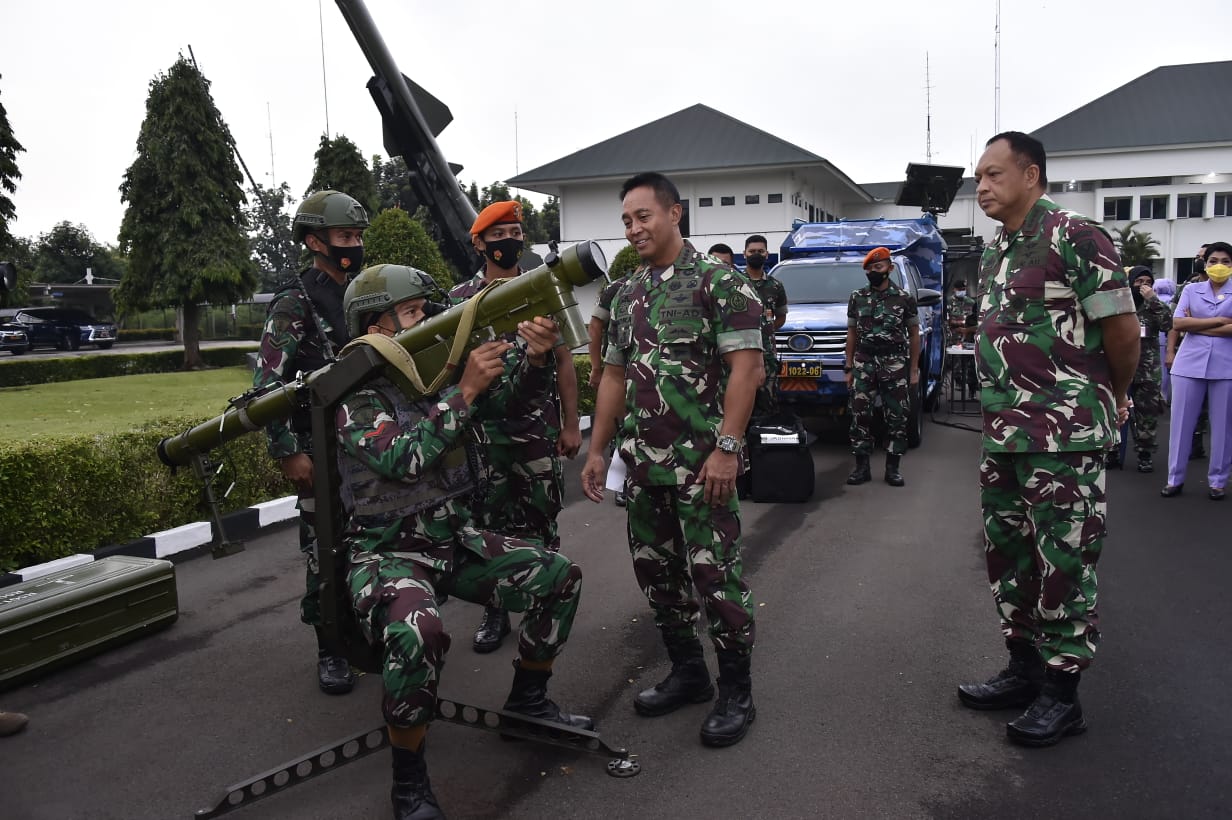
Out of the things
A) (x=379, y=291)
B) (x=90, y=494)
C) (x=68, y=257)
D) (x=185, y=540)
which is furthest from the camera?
(x=68, y=257)

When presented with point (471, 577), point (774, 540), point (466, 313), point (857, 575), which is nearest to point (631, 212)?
point (466, 313)

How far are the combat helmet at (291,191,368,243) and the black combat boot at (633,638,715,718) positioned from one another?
89.3 inches

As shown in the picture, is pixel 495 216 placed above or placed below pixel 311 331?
above

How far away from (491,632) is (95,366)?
21.4 m

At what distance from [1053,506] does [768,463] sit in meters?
4.06

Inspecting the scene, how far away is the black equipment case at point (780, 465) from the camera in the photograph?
285 inches

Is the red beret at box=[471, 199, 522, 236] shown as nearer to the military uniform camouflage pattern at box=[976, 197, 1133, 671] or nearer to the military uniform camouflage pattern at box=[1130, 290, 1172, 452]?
the military uniform camouflage pattern at box=[976, 197, 1133, 671]

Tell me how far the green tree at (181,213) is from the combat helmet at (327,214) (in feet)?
72.1

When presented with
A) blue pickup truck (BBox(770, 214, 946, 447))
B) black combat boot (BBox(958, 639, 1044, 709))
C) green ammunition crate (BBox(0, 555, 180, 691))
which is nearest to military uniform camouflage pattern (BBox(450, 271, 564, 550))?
green ammunition crate (BBox(0, 555, 180, 691))

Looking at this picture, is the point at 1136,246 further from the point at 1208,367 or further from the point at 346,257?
the point at 346,257

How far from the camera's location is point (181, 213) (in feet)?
77.5

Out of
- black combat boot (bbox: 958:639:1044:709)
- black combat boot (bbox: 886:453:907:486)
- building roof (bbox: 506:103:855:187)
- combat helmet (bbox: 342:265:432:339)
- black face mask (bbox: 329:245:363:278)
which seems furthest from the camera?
building roof (bbox: 506:103:855:187)

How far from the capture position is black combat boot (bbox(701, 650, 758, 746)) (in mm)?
3277

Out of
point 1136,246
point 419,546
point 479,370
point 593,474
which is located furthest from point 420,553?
point 1136,246
